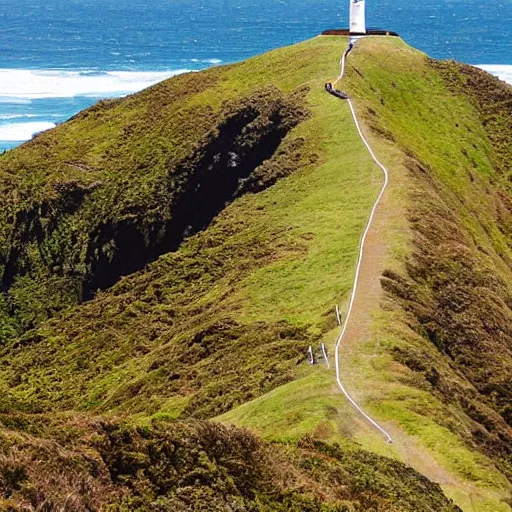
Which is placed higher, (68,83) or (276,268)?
(68,83)

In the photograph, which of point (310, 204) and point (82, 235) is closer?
point (310, 204)

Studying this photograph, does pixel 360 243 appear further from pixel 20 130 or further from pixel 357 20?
pixel 20 130

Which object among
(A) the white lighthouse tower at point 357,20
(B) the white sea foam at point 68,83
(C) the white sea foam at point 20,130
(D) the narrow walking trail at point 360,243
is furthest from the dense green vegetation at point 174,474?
(B) the white sea foam at point 68,83

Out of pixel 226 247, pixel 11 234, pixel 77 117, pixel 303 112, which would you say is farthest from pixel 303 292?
pixel 77 117

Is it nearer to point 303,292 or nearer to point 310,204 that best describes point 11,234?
point 310,204

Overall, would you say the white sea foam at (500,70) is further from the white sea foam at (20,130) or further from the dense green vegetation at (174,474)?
the dense green vegetation at (174,474)

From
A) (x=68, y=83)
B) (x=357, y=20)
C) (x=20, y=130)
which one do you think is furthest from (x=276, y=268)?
(x=68, y=83)
